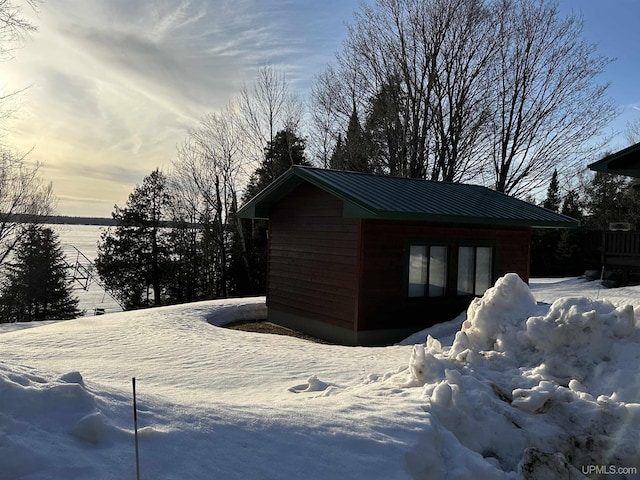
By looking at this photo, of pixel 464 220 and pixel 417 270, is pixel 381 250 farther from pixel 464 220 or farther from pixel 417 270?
pixel 464 220

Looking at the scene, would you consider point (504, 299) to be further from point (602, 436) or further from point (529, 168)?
point (529, 168)

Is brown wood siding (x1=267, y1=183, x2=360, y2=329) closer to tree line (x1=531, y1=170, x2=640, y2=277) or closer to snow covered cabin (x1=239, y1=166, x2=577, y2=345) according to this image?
snow covered cabin (x1=239, y1=166, x2=577, y2=345)

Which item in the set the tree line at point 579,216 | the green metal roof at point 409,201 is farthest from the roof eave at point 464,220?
the tree line at point 579,216

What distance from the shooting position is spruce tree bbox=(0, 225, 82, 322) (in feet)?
79.5

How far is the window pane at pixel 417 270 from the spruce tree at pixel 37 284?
20707 mm

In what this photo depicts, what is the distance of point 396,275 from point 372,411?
6.45 meters

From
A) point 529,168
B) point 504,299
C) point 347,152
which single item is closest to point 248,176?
point 347,152

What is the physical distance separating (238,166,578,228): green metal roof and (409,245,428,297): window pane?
2.98 ft

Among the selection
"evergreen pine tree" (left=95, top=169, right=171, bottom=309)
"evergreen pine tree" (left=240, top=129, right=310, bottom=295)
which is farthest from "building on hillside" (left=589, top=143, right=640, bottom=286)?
"evergreen pine tree" (left=95, top=169, right=171, bottom=309)

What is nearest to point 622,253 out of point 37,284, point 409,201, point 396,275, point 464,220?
point 464,220

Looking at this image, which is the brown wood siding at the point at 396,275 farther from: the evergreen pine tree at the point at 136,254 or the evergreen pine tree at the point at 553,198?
the evergreen pine tree at the point at 553,198

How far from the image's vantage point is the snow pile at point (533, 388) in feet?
11.5

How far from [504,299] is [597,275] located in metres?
18.2

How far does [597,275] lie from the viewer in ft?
68.6
